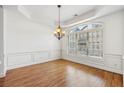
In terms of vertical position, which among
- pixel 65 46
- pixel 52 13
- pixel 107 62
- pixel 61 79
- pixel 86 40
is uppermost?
pixel 52 13

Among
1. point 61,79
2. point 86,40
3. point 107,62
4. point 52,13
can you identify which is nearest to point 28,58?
point 61,79

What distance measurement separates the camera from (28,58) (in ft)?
16.5

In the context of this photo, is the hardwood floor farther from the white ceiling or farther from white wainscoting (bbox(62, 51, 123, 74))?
the white ceiling

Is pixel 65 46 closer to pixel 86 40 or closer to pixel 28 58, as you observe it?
pixel 86 40

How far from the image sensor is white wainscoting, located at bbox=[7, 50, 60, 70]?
430 cm

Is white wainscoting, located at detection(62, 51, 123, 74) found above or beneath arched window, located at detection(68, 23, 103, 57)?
beneath

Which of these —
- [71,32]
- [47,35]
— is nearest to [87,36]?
[71,32]

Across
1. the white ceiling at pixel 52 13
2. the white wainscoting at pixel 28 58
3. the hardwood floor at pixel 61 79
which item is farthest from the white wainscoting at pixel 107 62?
the white wainscoting at pixel 28 58

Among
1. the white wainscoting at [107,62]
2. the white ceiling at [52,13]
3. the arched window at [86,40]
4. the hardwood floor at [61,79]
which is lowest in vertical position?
the hardwood floor at [61,79]

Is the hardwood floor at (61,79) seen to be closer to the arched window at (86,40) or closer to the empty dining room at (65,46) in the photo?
the empty dining room at (65,46)

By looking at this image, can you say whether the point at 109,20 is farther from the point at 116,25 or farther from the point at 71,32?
the point at 71,32

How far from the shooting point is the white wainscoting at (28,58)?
430 centimetres

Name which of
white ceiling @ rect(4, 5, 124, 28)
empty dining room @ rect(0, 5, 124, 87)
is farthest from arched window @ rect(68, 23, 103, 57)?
white ceiling @ rect(4, 5, 124, 28)
